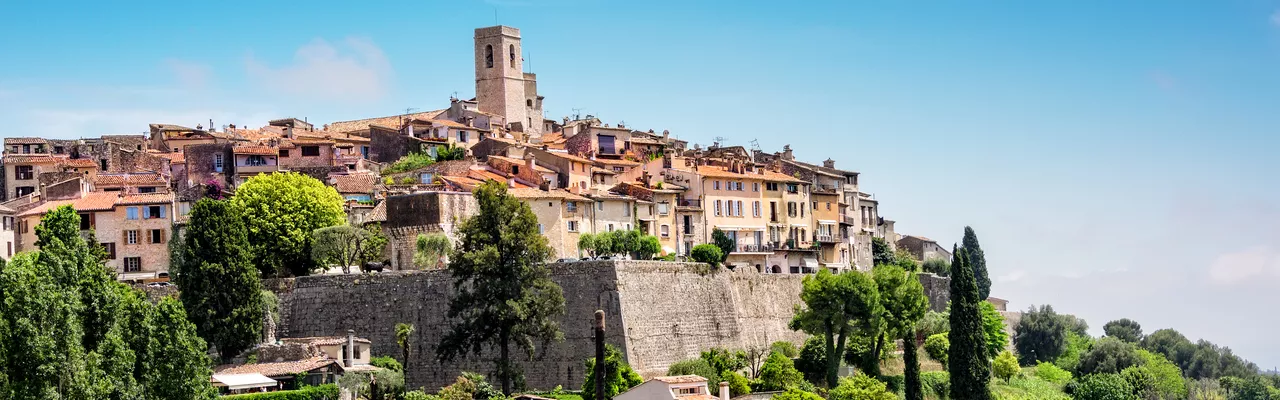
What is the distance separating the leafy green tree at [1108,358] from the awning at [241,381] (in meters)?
43.8

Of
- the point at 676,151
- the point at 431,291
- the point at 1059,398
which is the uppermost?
the point at 676,151

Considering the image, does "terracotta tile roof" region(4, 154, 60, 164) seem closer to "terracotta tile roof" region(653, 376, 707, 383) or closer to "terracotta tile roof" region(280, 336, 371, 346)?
"terracotta tile roof" region(280, 336, 371, 346)

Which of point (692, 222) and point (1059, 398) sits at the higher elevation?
point (692, 222)

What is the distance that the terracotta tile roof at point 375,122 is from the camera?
9744cm

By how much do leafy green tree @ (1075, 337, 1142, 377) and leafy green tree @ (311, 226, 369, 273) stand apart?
36703 mm

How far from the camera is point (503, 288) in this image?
6194 centimetres

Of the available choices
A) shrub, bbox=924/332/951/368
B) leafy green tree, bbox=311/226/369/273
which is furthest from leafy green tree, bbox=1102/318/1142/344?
leafy green tree, bbox=311/226/369/273

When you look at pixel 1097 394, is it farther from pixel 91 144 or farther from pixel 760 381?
pixel 91 144

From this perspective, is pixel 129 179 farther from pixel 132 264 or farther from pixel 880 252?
pixel 880 252

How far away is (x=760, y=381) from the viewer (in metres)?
67.8

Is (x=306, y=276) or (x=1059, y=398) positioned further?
(x=1059, y=398)

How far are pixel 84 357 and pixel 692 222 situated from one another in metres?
35.8

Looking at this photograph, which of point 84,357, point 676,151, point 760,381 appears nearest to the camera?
point 84,357

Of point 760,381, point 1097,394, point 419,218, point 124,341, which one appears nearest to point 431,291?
point 419,218
